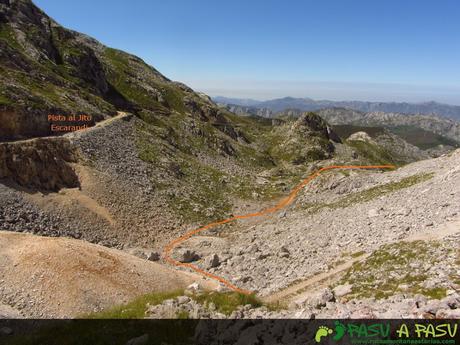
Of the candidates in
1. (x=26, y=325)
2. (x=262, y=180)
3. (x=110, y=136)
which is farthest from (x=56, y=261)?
(x=262, y=180)

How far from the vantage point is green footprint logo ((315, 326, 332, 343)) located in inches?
516

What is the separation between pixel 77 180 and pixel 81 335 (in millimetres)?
34745

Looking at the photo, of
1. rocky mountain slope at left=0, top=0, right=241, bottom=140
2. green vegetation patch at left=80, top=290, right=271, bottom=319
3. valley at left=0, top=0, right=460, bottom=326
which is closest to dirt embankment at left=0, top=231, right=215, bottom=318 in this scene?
valley at left=0, top=0, right=460, bottom=326

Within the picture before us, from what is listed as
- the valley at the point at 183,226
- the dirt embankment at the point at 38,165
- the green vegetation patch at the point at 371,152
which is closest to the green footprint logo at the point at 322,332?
the valley at the point at 183,226

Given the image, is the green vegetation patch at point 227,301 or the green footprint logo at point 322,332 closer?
the green footprint logo at point 322,332

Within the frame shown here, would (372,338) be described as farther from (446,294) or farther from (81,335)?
(81,335)

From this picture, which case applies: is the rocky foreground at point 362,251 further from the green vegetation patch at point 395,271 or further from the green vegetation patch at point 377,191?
the green vegetation patch at point 377,191

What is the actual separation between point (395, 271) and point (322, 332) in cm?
970

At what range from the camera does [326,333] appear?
13.2 m

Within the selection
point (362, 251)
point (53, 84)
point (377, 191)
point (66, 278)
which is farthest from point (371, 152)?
point (66, 278)

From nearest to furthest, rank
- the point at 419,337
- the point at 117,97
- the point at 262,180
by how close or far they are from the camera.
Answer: the point at 419,337
the point at 262,180
the point at 117,97

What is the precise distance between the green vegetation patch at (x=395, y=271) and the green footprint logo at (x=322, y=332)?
541 centimetres

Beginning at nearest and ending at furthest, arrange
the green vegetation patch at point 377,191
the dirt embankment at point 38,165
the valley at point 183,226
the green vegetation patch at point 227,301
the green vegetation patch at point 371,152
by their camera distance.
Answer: the green vegetation patch at point 227,301 → the valley at point 183,226 → the green vegetation patch at point 377,191 → the dirt embankment at point 38,165 → the green vegetation patch at point 371,152

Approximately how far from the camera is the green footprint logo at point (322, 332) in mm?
13109
